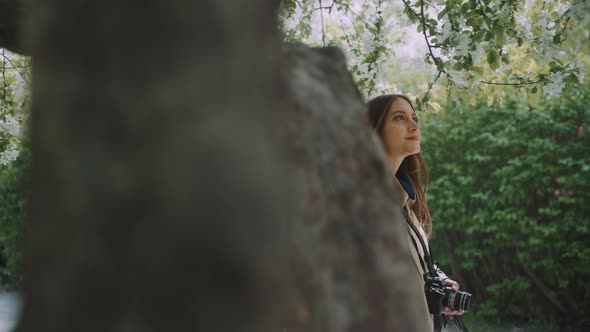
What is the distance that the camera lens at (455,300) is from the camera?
2.67m

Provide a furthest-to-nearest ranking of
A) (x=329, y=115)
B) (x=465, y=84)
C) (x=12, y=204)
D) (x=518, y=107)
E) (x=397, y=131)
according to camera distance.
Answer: (x=12, y=204) → (x=518, y=107) → (x=465, y=84) → (x=397, y=131) → (x=329, y=115)

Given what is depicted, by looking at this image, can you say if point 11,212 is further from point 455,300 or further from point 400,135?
point 455,300

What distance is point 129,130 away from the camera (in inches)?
28.0

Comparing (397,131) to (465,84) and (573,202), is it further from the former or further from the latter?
(573,202)

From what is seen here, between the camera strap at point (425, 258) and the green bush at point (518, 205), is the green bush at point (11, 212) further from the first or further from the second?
the camera strap at point (425, 258)

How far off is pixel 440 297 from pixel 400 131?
82 centimetres

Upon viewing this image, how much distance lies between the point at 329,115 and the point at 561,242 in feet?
21.5

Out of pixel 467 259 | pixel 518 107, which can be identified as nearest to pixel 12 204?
pixel 467 259

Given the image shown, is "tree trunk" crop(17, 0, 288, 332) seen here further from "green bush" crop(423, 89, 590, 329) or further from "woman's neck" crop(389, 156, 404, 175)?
"green bush" crop(423, 89, 590, 329)

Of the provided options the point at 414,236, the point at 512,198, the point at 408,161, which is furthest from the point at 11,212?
the point at 414,236

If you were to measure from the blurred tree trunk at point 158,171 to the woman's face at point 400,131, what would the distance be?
83.5 inches

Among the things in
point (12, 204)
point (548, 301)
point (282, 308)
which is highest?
point (282, 308)

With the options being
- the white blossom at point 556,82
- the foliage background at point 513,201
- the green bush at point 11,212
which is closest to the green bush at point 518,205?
the foliage background at point 513,201

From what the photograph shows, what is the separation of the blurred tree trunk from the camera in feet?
6.20
